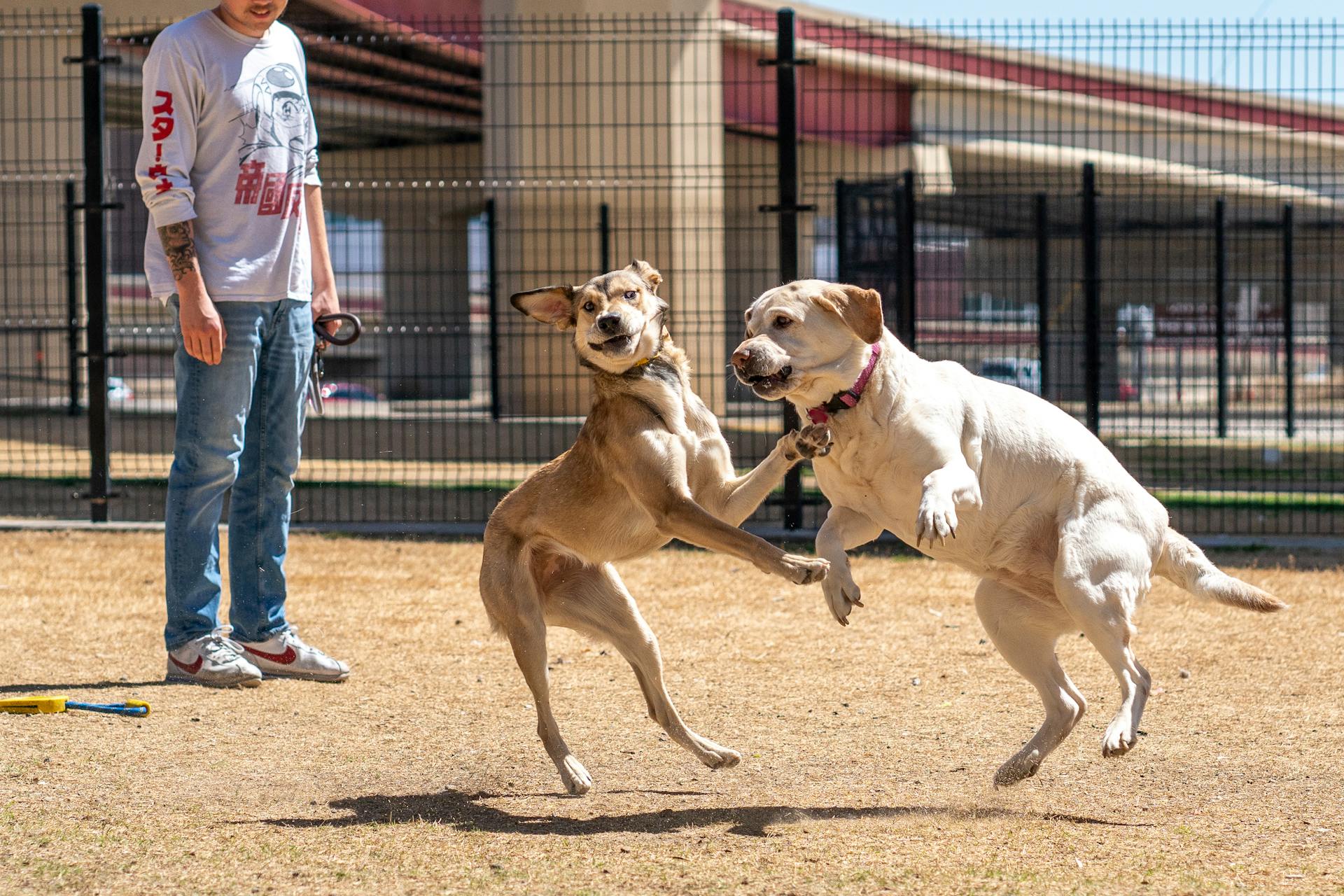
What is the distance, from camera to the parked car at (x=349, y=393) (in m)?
5.80

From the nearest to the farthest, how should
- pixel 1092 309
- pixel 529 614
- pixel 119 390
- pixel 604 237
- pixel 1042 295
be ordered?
pixel 529 614 < pixel 1092 309 < pixel 1042 295 < pixel 604 237 < pixel 119 390

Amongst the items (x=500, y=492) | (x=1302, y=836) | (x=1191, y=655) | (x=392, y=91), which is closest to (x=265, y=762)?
(x=1302, y=836)

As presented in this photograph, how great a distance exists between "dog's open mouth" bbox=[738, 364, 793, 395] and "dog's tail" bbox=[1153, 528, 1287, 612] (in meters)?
1.33

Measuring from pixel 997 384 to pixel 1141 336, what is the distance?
15.1 m

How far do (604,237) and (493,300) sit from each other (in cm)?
150

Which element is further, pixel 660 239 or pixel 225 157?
pixel 660 239

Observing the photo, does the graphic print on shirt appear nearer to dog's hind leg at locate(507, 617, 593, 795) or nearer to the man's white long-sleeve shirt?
the man's white long-sleeve shirt

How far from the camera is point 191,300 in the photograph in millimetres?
4922

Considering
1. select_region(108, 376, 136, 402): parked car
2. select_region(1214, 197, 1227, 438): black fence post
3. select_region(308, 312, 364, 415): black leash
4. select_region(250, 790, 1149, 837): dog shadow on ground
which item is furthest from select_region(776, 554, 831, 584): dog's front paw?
select_region(1214, 197, 1227, 438): black fence post

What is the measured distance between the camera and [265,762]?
14.2ft

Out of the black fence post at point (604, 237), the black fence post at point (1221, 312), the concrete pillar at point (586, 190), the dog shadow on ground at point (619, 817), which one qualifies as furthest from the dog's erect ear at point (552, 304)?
the black fence post at point (1221, 312)

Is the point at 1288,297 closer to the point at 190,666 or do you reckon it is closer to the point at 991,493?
the point at 991,493

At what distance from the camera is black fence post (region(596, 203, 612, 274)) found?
13047 millimetres

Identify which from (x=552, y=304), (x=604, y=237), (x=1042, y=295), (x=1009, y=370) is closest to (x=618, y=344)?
(x=552, y=304)
